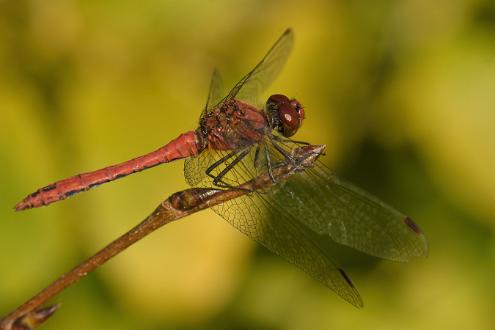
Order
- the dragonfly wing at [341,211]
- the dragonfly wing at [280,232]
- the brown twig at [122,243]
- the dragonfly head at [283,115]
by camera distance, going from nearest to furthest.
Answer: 1. the brown twig at [122,243]
2. the dragonfly wing at [280,232]
3. the dragonfly wing at [341,211]
4. the dragonfly head at [283,115]

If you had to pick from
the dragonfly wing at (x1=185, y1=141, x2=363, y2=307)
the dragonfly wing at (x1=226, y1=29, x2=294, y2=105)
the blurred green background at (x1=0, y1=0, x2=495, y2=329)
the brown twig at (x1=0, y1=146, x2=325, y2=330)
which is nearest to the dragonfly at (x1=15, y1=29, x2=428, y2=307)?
the dragonfly wing at (x1=185, y1=141, x2=363, y2=307)

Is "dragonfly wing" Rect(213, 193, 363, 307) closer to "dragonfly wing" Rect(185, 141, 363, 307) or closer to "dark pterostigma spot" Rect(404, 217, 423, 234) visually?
"dragonfly wing" Rect(185, 141, 363, 307)

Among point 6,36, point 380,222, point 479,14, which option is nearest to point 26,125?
point 6,36

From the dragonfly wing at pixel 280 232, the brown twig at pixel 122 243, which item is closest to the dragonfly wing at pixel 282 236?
the dragonfly wing at pixel 280 232

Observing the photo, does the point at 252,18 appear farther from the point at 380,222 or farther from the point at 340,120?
the point at 380,222

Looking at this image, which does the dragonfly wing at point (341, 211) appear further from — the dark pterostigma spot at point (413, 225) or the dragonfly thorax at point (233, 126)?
the dragonfly thorax at point (233, 126)

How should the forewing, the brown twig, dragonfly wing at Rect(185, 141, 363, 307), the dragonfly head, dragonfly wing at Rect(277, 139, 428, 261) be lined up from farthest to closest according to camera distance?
the forewing → the dragonfly head → dragonfly wing at Rect(277, 139, 428, 261) → dragonfly wing at Rect(185, 141, 363, 307) → the brown twig
